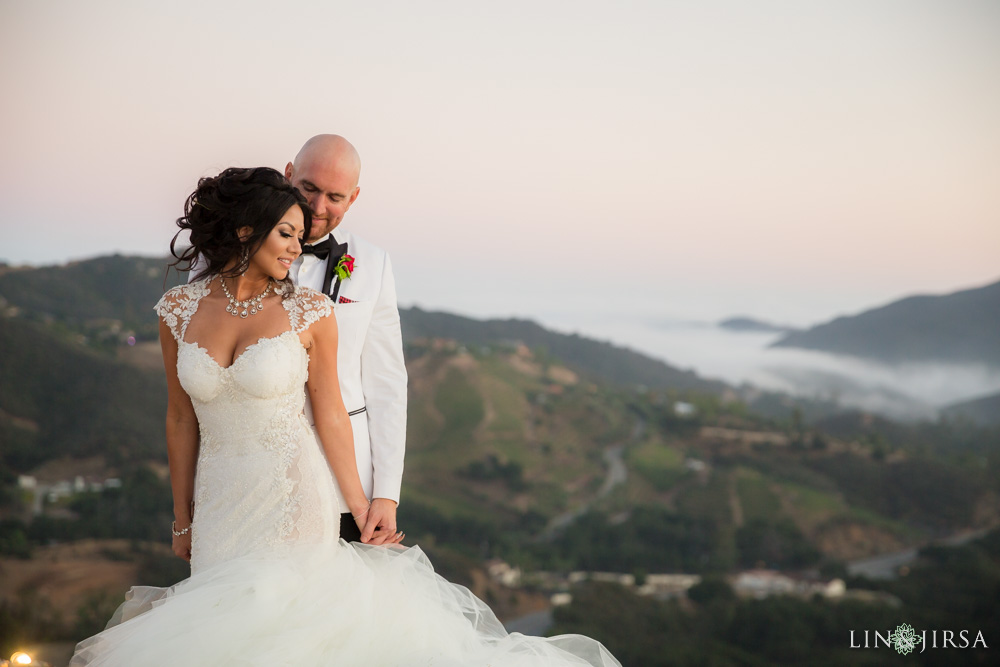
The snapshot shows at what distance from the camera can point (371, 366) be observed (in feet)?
6.88

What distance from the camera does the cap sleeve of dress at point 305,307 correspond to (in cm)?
184

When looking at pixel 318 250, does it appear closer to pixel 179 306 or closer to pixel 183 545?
pixel 179 306

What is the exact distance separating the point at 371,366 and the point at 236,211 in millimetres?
552

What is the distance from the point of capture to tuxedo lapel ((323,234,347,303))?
6.77 feet

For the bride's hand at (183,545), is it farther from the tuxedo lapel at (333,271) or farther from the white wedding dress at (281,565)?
the tuxedo lapel at (333,271)

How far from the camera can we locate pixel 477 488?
34688 mm

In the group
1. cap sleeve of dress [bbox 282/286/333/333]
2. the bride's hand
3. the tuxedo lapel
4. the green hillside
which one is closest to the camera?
cap sleeve of dress [bbox 282/286/333/333]

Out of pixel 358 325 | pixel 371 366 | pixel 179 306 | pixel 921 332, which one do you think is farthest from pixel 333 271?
pixel 921 332

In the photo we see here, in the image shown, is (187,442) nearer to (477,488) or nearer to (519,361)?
(477,488)

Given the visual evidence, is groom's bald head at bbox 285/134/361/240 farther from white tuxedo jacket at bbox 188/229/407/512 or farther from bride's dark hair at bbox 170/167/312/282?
bride's dark hair at bbox 170/167/312/282

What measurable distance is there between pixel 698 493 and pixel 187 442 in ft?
116

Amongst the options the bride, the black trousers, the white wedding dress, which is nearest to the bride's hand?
the bride

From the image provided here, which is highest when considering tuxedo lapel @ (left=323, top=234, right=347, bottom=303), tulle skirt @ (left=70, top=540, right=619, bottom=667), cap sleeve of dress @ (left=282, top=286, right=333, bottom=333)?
tuxedo lapel @ (left=323, top=234, right=347, bottom=303)

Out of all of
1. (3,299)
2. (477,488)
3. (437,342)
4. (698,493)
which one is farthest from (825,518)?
(3,299)
